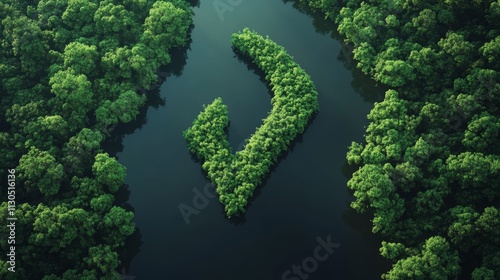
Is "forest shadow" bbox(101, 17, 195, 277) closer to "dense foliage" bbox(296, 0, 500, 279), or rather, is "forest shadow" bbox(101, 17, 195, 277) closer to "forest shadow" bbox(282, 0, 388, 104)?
"forest shadow" bbox(282, 0, 388, 104)

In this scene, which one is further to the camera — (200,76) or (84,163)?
(200,76)

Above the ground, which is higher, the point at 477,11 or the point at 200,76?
the point at 477,11

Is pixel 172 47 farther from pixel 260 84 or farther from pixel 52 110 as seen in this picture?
pixel 52 110

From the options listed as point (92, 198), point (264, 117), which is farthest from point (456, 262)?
point (92, 198)

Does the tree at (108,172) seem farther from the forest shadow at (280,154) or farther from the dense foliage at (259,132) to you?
the forest shadow at (280,154)

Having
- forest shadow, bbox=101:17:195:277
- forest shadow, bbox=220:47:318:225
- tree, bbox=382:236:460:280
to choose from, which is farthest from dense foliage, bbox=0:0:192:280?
tree, bbox=382:236:460:280

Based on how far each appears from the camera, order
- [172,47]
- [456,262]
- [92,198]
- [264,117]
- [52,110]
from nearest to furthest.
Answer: [456,262] < [92,198] < [52,110] < [264,117] < [172,47]
